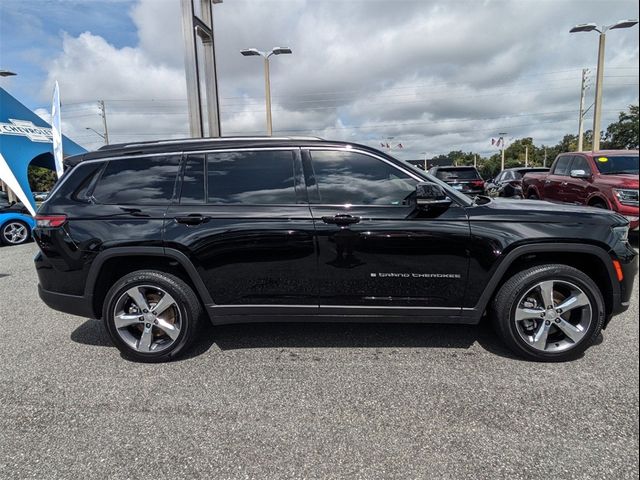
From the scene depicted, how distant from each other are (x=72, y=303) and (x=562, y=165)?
33.2 ft

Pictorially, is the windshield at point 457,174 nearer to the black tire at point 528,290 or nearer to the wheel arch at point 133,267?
the black tire at point 528,290

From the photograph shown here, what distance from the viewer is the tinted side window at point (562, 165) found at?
920cm

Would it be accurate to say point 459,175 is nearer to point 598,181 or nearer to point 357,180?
point 598,181

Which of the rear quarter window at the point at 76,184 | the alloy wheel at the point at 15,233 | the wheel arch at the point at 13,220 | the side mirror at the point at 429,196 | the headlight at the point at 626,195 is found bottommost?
the alloy wheel at the point at 15,233

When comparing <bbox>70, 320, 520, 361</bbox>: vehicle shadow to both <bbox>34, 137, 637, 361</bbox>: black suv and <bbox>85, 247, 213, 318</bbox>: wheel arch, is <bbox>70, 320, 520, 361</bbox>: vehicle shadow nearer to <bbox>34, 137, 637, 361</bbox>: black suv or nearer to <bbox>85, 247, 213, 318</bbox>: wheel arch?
<bbox>34, 137, 637, 361</bbox>: black suv

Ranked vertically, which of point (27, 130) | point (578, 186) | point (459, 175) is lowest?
point (578, 186)

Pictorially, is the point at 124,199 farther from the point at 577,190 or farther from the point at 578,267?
the point at 577,190

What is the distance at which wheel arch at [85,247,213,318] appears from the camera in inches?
131

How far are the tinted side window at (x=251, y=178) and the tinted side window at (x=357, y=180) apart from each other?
0.23 m

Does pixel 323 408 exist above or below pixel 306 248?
below

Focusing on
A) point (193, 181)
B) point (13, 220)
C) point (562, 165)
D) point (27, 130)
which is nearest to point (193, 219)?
point (193, 181)

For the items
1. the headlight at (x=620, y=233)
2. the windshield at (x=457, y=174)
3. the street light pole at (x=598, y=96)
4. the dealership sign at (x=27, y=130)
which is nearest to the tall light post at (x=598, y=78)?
the street light pole at (x=598, y=96)

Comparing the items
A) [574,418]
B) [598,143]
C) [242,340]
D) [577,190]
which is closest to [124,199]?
[242,340]

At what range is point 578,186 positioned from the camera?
8.23 meters
